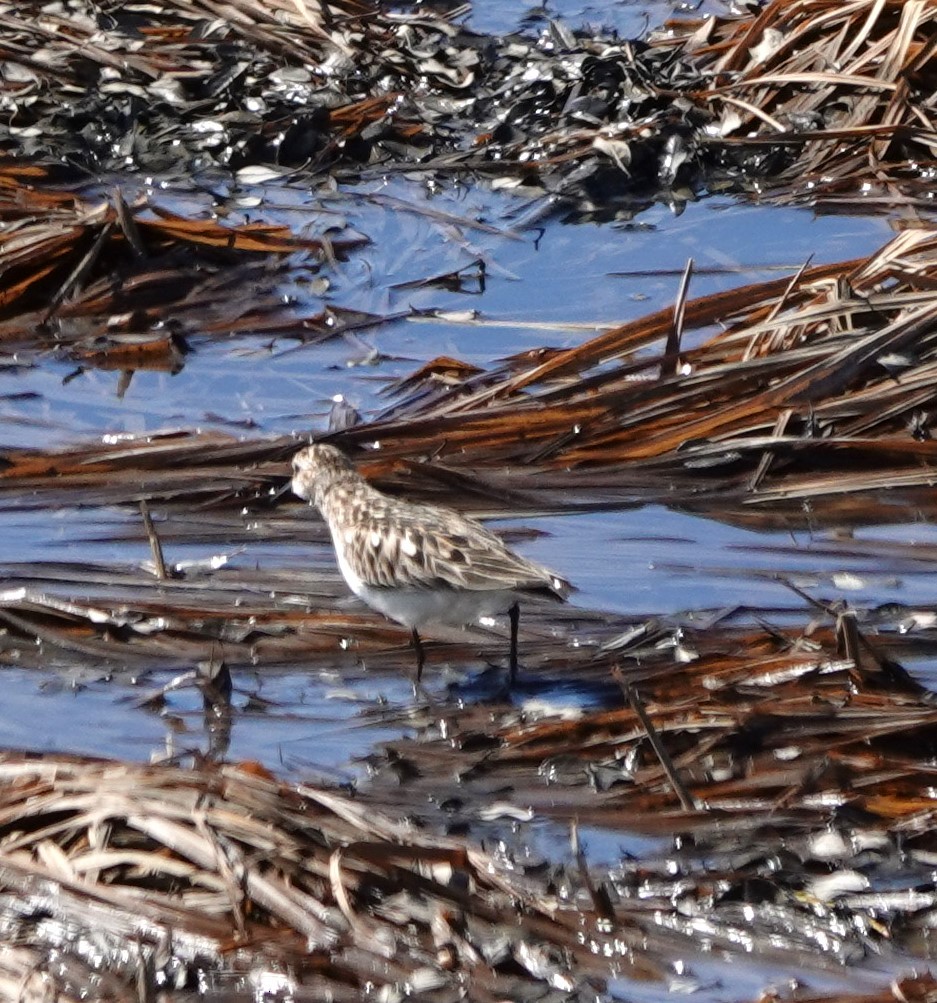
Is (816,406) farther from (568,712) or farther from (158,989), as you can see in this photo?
(158,989)

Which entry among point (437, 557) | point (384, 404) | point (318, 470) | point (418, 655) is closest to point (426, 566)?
point (437, 557)

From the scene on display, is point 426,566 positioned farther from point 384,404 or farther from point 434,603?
point 384,404

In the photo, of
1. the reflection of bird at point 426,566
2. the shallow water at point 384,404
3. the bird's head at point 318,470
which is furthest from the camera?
the bird's head at point 318,470

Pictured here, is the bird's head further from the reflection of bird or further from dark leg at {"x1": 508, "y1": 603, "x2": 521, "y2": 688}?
dark leg at {"x1": 508, "y1": 603, "x2": 521, "y2": 688}

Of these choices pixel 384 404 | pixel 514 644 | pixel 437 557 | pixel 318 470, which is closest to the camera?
pixel 514 644

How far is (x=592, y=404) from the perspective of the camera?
511 cm

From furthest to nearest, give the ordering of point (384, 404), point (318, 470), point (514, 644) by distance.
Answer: point (384, 404) → point (318, 470) → point (514, 644)

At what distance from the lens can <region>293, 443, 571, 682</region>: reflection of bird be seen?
405cm

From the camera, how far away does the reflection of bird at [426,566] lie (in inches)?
160

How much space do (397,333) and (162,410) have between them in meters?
0.84

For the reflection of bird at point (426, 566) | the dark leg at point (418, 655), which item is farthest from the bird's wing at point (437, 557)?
the dark leg at point (418, 655)

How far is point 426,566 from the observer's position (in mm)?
4129

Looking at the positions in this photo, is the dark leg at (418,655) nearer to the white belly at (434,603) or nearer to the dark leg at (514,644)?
the white belly at (434,603)

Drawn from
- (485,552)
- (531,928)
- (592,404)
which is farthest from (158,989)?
(592,404)
